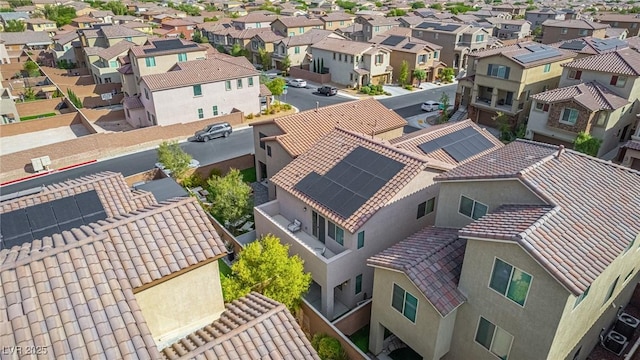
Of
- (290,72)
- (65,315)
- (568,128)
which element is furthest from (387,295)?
(290,72)

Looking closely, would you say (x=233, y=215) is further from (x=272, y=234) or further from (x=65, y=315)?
(x=65, y=315)

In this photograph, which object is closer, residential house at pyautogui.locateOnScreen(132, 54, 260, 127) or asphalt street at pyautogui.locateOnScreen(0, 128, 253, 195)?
asphalt street at pyautogui.locateOnScreen(0, 128, 253, 195)

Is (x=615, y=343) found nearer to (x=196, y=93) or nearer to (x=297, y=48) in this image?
(x=196, y=93)

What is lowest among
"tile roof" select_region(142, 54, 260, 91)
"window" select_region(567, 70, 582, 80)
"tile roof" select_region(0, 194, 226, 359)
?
"tile roof" select_region(142, 54, 260, 91)

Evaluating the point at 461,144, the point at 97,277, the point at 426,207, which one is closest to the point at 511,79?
the point at 461,144

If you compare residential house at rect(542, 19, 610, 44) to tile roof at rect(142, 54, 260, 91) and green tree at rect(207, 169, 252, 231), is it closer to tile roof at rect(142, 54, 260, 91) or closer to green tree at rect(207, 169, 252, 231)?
tile roof at rect(142, 54, 260, 91)

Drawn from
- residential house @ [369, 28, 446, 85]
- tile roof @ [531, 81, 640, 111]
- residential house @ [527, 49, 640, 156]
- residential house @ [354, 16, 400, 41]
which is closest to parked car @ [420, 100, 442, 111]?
residential house @ [369, 28, 446, 85]

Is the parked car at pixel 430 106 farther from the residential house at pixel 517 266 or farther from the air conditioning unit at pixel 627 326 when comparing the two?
the air conditioning unit at pixel 627 326
